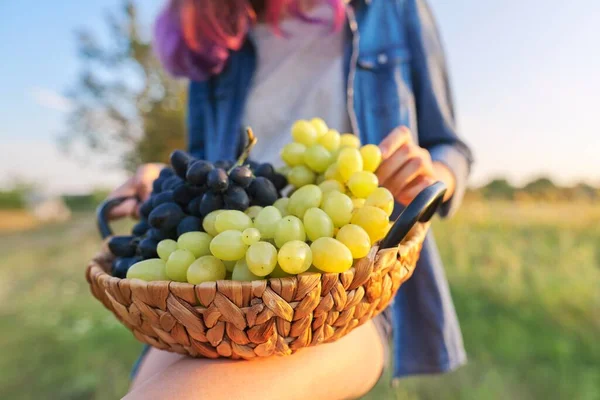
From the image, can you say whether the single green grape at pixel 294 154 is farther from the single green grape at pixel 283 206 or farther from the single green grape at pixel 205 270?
the single green grape at pixel 205 270

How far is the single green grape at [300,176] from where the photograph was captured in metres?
0.76

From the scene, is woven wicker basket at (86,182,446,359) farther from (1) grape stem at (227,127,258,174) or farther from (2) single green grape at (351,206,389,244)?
(1) grape stem at (227,127,258,174)

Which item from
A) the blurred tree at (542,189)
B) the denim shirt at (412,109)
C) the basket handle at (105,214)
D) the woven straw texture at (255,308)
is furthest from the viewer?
the blurred tree at (542,189)

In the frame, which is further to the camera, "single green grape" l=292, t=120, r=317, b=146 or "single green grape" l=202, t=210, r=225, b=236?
"single green grape" l=292, t=120, r=317, b=146

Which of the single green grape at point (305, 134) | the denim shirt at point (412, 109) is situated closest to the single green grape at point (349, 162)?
the single green grape at point (305, 134)

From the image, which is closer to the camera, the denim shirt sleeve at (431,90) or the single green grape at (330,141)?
the single green grape at (330,141)

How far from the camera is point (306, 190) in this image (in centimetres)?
66

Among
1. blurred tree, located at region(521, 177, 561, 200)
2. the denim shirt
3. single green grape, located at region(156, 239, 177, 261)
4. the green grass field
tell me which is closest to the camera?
single green grape, located at region(156, 239, 177, 261)

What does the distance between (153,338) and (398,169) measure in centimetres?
44

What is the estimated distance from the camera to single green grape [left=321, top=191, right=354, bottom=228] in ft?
2.08

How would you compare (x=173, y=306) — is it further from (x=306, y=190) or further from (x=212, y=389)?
(x=306, y=190)

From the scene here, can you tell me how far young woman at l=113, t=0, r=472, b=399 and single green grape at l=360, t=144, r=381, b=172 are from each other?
21 mm

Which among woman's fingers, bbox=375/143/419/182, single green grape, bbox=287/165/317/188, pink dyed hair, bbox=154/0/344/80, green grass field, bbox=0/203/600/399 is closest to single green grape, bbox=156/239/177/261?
single green grape, bbox=287/165/317/188

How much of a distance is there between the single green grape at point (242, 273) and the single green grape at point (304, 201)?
0.35ft
